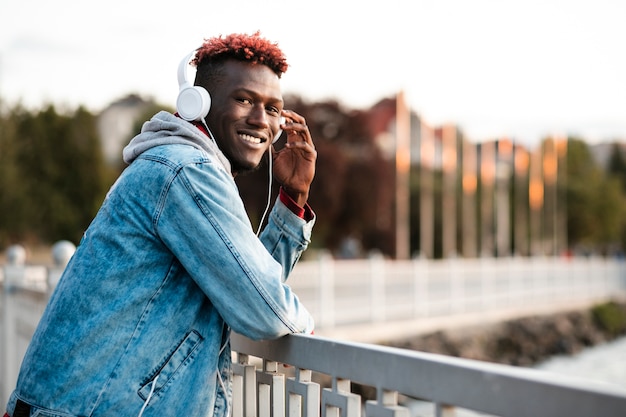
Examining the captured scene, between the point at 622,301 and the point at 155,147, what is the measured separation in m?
32.3

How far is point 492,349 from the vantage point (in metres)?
20.5

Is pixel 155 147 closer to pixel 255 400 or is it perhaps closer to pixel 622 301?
pixel 255 400

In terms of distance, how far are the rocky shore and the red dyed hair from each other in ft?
47.3

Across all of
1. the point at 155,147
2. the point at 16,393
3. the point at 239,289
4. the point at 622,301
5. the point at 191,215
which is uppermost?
the point at 155,147

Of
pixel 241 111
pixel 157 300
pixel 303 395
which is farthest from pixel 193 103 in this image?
pixel 303 395

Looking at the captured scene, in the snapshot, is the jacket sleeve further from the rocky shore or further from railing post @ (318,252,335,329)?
the rocky shore

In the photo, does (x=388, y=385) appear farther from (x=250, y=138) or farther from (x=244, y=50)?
(x=244, y=50)

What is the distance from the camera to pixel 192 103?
6.79 ft

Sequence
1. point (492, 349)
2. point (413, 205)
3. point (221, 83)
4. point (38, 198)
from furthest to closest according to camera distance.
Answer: point (413, 205) → point (38, 198) → point (492, 349) → point (221, 83)

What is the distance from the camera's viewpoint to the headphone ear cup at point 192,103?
6.77 feet

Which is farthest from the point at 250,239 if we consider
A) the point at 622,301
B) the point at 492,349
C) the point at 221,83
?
the point at 622,301

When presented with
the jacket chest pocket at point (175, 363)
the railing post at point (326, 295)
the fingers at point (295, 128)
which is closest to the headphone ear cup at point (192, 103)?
the fingers at point (295, 128)

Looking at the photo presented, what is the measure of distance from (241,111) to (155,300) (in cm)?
58

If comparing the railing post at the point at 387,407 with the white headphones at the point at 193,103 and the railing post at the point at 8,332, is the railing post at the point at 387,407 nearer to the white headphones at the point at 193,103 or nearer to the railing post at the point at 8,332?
the white headphones at the point at 193,103
